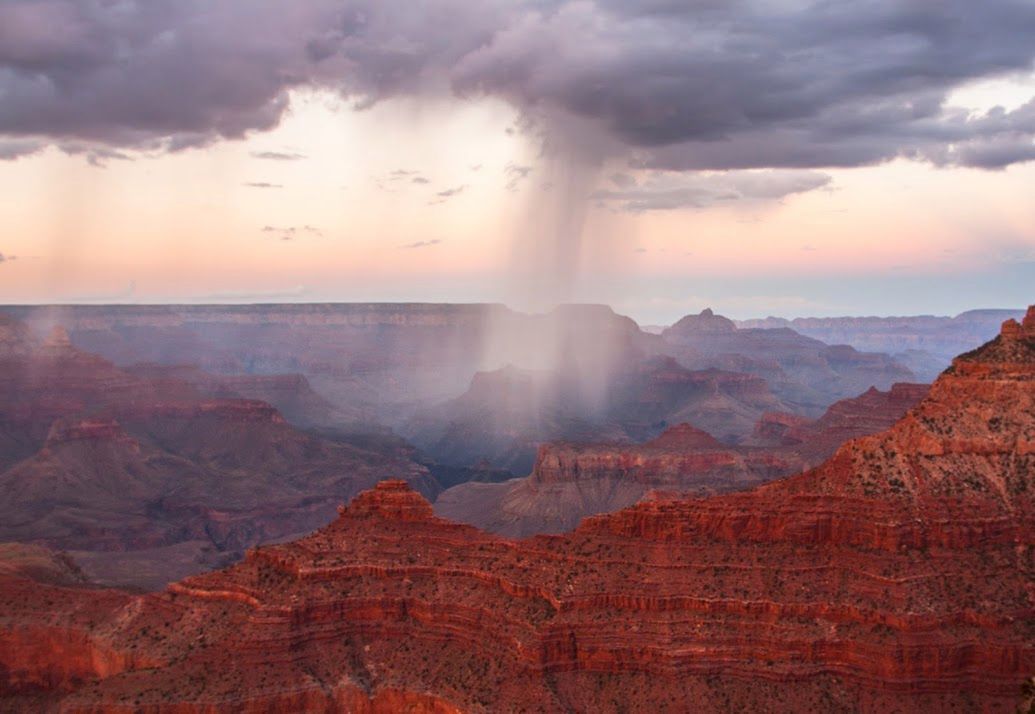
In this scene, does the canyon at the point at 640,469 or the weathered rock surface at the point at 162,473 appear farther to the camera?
the weathered rock surface at the point at 162,473

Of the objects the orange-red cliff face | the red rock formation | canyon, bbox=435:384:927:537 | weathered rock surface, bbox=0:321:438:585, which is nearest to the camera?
the orange-red cliff face

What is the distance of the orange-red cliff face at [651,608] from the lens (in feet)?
178

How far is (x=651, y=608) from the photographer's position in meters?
57.9

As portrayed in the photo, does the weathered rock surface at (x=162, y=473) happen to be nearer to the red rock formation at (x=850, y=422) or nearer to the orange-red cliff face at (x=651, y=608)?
the orange-red cliff face at (x=651, y=608)

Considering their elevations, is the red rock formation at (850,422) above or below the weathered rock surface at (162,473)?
above

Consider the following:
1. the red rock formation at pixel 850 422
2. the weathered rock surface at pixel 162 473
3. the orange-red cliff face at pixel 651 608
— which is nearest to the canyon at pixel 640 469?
the red rock formation at pixel 850 422

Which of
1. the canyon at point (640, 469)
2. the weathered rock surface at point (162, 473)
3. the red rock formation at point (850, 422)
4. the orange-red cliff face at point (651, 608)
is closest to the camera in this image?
the orange-red cliff face at point (651, 608)

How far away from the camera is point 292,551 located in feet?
214

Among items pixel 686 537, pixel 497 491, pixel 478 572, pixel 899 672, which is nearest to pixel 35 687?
pixel 478 572

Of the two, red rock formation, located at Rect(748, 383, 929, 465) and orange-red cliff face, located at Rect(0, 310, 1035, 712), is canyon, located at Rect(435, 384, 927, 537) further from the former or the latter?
orange-red cliff face, located at Rect(0, 310, 1035, 712)

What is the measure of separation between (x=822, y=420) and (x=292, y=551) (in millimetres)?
113081

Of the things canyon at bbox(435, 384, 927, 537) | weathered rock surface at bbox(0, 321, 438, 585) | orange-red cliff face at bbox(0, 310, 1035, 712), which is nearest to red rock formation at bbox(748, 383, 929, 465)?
canyon at bbox(435, 384, 927, 537)

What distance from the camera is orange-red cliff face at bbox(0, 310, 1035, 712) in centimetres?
5431

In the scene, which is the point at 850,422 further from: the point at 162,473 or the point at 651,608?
the point at 162,473
